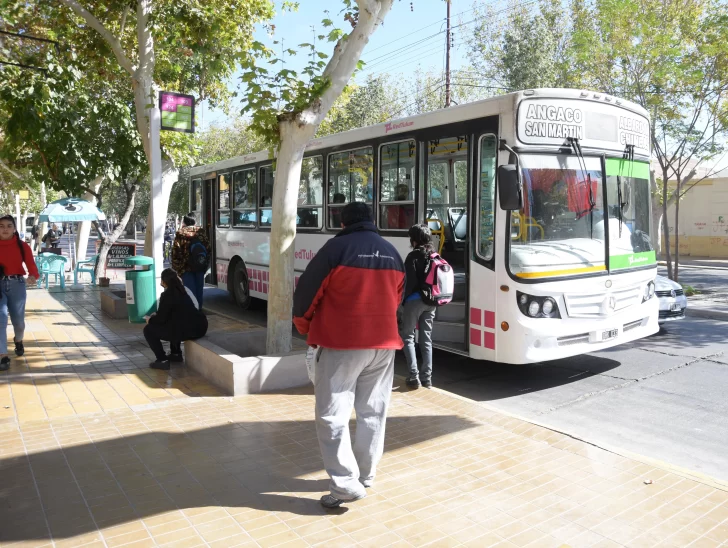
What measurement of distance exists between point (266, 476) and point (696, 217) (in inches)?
1336

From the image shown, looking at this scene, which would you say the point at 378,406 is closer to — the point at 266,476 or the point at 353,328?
the point at 353,328

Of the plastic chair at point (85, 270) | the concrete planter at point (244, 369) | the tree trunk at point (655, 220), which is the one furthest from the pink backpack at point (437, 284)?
the plastic chair at point (85, 270)

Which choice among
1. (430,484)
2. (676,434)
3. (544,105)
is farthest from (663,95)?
(430,484)

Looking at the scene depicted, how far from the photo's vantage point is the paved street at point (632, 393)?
18.6 feet

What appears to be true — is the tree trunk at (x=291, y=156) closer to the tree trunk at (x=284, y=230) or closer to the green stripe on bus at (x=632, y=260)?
the tree trunk at (x=284, y=230)

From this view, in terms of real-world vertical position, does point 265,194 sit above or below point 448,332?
above

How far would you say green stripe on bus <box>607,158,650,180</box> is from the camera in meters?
7.55

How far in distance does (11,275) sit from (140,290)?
2.33 meters

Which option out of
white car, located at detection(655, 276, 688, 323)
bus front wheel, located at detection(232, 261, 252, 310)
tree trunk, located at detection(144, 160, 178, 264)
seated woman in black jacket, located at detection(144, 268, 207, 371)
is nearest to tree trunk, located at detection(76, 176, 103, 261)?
tree trunk, located at detection(144, 160, 178, 264)

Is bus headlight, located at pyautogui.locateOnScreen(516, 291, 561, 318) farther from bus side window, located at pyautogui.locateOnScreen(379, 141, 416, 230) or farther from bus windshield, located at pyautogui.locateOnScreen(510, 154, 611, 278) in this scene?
bus side window, located at pyautogui.locateOnScreen(379, 141, 416, 230)

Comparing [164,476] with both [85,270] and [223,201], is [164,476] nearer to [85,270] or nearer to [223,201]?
[223,201]

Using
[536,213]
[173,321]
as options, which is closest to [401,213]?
[536,213]

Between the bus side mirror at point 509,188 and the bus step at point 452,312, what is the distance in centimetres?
165

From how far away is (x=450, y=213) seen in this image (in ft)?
30.7
